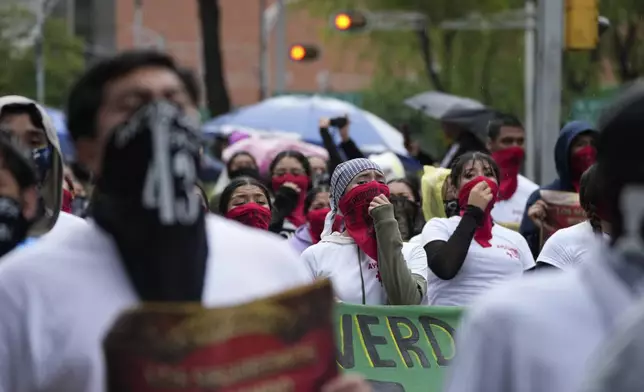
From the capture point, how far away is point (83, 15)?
98812 millimetres

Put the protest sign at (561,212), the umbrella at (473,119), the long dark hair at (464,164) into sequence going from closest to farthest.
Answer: the long dark hair at (464,164) < the protest sign at (561,212) < the umbrella at (473,119)

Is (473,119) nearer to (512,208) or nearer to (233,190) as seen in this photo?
(512,208)

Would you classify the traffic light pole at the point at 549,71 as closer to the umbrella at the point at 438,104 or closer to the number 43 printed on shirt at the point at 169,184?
the umbrella at the point at 438,104

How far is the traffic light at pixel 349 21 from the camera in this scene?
23000 mm

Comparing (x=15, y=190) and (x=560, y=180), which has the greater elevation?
(x=15, y=190)

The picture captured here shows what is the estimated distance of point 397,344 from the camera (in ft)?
26.0

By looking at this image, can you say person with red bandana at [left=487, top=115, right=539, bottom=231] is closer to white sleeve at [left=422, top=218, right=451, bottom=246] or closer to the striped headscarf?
white sleeve at [left=422, top=218, right=451, bottom=246]

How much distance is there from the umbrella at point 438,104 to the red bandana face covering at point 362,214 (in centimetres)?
654

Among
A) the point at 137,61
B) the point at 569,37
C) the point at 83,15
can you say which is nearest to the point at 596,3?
the point at 569,37

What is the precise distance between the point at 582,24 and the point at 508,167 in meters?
2.94

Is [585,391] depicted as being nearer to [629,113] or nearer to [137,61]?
[629,113]

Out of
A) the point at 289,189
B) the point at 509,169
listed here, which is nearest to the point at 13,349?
the point at 289,189

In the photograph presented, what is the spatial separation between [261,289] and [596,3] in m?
11.9

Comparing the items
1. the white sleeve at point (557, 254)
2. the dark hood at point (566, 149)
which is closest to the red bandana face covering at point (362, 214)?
the white sleeve at point (557, 254)
